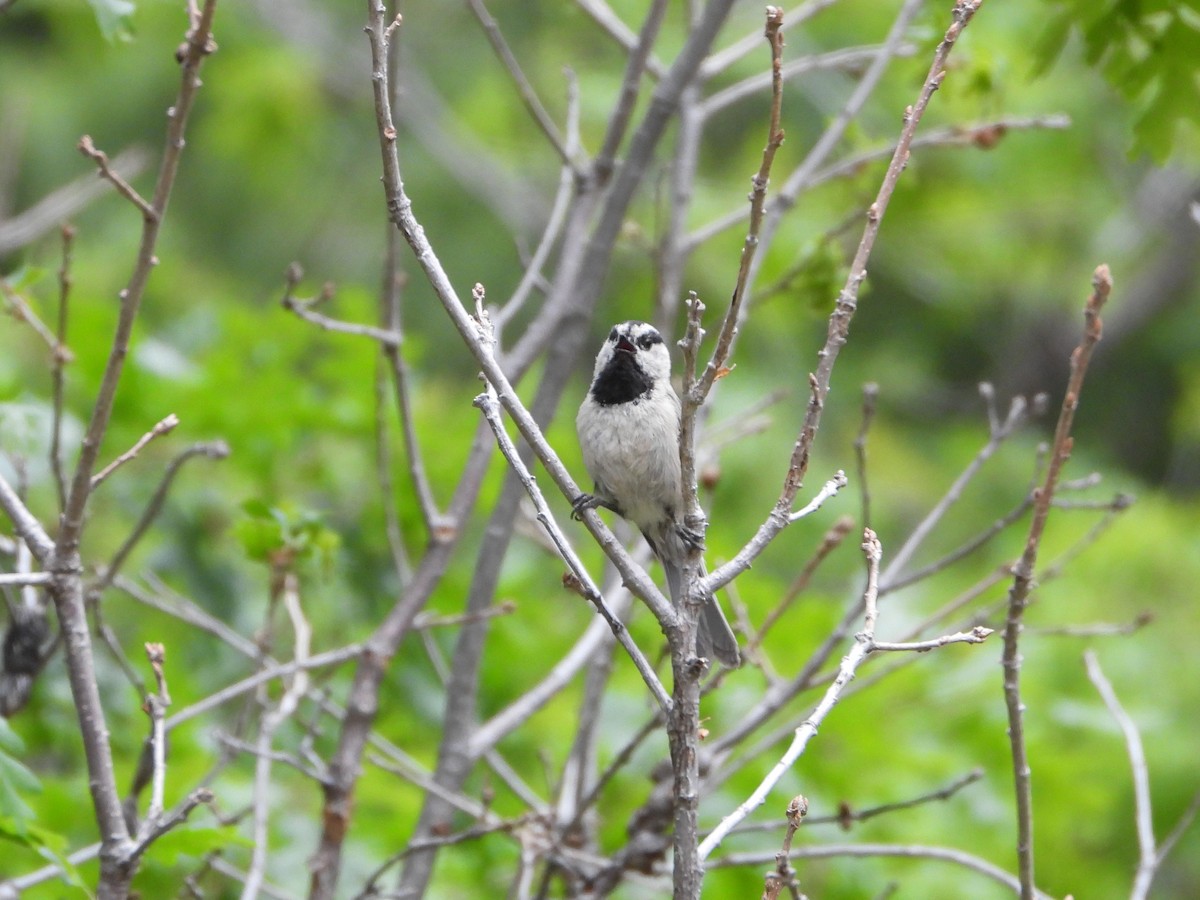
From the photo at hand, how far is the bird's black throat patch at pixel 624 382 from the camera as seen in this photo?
13.5 feet

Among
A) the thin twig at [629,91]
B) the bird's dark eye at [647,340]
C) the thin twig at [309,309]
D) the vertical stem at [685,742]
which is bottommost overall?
the vertical stem at [685,742]

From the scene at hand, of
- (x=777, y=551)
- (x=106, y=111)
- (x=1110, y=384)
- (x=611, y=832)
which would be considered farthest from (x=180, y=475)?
(x=1110, y=384)

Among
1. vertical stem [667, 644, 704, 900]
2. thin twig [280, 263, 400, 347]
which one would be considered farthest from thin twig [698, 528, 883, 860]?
thin twig [280, 263, 400, 347]

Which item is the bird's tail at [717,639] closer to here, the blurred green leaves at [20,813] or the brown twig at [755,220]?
the brown twig at [755,220]

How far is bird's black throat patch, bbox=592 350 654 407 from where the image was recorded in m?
4.11

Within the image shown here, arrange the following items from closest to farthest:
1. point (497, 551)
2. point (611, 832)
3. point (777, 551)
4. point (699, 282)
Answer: point (497, 551) → point (611, 832) → point (777, 551) → point (699, 282)

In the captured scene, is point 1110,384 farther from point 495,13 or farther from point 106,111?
point 106,111

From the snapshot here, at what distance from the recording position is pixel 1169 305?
1276 centimetres

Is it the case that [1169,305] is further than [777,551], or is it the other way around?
[1169,305]

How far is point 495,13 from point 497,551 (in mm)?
10205

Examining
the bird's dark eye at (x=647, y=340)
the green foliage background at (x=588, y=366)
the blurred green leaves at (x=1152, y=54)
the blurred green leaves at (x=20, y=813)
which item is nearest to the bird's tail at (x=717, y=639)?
the green foliage background at (x=588, y=366)

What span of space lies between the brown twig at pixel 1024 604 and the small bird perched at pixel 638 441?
158 centimetres

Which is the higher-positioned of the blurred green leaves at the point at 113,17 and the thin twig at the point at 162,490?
the blurred green leaves at the point at 113,17

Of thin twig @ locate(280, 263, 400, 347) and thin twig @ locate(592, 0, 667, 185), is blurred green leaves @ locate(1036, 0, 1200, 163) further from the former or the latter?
thin twig @ locate(280, 263, 400, 347)
